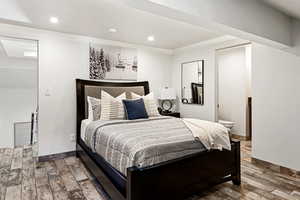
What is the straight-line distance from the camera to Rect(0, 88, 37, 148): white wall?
6.38 meters

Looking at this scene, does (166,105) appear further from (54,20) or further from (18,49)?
(18,49)

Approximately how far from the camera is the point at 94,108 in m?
3.31

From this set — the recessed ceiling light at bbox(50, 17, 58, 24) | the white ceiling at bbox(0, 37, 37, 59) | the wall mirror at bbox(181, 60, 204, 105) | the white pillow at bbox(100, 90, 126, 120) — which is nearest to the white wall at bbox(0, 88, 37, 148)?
the white ceiling at bbox(0, 37, 37, 59)

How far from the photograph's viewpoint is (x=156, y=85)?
15.6ft

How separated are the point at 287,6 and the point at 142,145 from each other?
7.36 ft

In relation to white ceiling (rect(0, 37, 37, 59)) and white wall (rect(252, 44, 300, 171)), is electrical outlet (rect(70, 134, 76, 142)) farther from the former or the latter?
white wall (rect(252, 44, 300, 171))

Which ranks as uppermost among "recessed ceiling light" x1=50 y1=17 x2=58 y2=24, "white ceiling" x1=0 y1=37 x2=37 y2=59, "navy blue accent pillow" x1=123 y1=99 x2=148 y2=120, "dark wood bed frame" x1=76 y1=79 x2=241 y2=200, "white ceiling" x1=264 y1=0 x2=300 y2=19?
"recessed ceiling light" x1=50 y1=17 x2=58 y2=24

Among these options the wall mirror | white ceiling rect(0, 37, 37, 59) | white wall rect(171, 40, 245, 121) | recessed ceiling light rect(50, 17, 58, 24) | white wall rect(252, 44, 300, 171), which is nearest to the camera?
white wall rect(252, 44, 300, 171)

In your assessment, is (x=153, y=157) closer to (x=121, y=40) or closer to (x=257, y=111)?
(x=257, y=111)

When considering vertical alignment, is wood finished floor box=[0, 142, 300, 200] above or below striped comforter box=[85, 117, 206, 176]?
below

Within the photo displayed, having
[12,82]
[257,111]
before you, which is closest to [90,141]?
[257,111]

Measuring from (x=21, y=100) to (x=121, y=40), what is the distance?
4.96m

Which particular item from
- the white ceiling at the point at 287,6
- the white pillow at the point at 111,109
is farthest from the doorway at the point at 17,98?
the white ceiling at the point at 287,6

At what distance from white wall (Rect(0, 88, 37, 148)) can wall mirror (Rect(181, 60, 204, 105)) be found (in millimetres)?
5553
